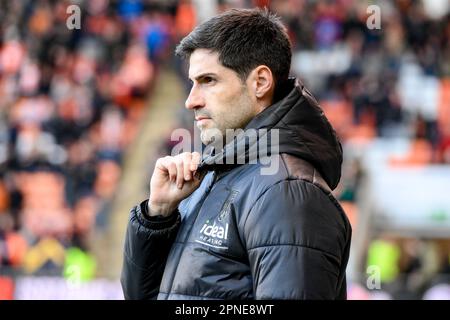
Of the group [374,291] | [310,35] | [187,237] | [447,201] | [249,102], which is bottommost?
[374,291]

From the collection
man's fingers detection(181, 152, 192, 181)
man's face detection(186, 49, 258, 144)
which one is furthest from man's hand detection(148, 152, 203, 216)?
man's face detection(186, 49, 258, 144)

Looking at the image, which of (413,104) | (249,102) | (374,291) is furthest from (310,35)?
(249,102)

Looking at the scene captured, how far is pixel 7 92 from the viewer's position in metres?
12.8

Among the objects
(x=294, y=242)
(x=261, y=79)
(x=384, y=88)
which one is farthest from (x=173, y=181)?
(x=384, y=88)

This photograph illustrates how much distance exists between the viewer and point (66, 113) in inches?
480

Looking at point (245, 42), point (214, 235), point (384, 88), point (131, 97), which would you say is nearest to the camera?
point (214, 235)

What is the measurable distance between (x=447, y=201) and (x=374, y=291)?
67.3 inches

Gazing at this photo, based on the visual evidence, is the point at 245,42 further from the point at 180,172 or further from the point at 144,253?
the point at 144,253

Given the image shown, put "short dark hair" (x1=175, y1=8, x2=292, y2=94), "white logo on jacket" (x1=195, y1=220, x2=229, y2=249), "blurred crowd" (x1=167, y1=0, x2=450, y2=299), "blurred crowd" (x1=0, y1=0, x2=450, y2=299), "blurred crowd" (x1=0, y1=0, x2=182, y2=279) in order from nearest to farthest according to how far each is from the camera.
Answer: "white logo on jacket" (x1=195, y1=220, x2=229, y2=249), "short dark hair" (x1=175, y1=8, x2=292, y2=94), "blurred crowd" (x1=167, y1=0, x2=450, y2=299), "blurred crowd" (x1=0, y1=0, x2=450, y2=299), "blurred crowd" (x1=0, y1=0, x2=182, y2=279)

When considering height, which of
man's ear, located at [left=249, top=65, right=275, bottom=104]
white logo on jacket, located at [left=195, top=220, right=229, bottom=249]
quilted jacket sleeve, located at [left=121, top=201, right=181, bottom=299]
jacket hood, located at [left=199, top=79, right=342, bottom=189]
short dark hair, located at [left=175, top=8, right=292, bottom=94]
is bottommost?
quilted jacket sleeve, located at [left=121, top=201, right=181, bottom=299]

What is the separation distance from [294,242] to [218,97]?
1.77 ft

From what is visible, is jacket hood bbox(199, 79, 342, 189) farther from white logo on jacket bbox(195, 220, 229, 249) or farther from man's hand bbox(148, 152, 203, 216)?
white logo on jacket bbox(195, 220, 229, 249)

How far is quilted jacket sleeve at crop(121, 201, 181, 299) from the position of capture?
2.65m
